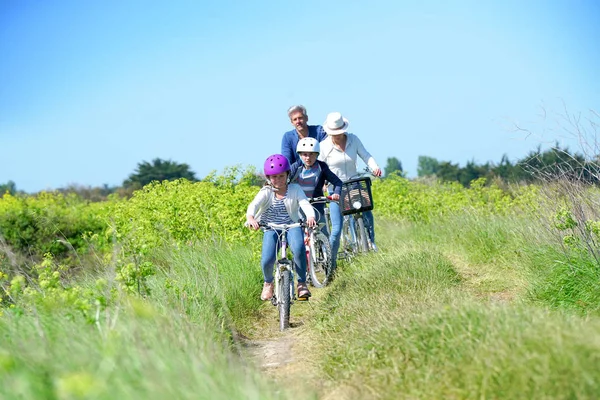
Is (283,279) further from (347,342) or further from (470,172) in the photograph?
(470,172)

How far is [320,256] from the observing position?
31.2 feet

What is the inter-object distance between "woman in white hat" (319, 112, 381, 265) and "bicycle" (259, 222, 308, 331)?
2.01 m

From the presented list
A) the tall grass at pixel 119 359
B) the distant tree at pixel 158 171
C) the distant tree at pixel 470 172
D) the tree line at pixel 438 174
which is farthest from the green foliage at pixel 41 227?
the distant tree at pixel 158 171

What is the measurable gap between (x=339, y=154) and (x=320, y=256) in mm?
1402

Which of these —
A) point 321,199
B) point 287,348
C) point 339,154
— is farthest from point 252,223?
point 339,154

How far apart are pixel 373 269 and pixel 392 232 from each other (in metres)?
5.93

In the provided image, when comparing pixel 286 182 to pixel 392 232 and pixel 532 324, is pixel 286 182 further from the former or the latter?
pixel 392 232

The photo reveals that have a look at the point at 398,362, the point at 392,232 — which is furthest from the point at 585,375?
the point at 392,232

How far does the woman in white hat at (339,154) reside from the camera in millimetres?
9727

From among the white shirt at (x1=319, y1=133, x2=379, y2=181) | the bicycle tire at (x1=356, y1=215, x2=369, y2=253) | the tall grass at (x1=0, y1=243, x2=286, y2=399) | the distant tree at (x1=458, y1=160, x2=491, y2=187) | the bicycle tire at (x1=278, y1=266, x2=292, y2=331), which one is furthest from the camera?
the distant tree at (x1=458, y1=160, x2=491, y2=187)

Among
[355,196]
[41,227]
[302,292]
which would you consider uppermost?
[41,227]

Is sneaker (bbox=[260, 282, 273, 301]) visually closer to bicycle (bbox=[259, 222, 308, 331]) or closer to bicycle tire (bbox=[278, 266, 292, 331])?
bicycle (bbox=[259, 222, 308, 331])

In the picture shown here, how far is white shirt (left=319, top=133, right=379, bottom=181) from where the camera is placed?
9.98m

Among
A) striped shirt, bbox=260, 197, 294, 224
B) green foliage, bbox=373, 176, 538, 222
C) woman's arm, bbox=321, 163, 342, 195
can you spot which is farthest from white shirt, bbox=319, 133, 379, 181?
green foliage, bbox=373, 176, 538, 222
